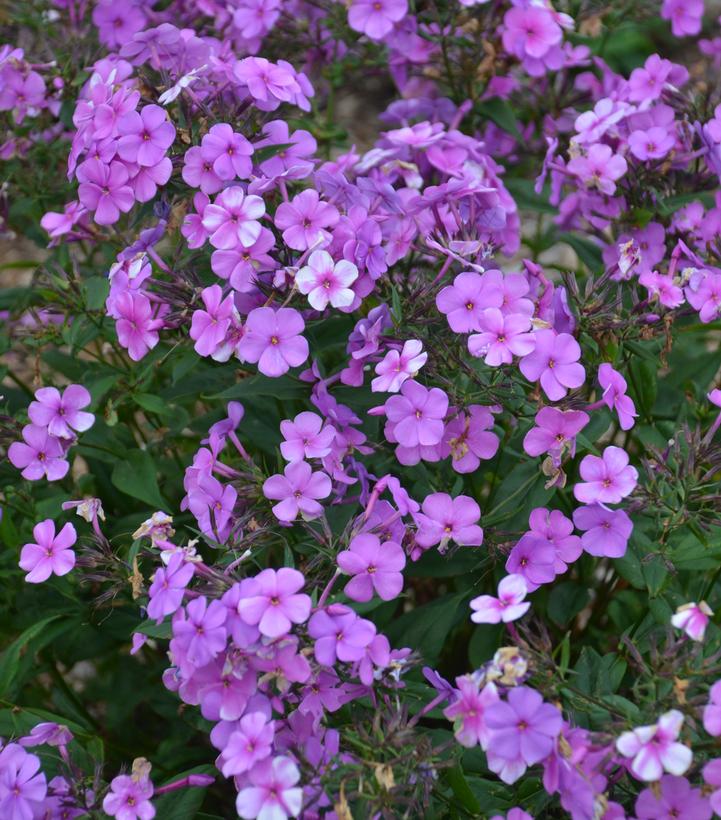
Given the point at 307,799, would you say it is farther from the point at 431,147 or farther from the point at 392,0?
the point at 392,0

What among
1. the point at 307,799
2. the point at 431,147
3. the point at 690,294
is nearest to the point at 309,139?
the point at 431,147

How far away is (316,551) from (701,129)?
5.25ft

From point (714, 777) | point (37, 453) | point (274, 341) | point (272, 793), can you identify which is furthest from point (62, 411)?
point (714, 777)

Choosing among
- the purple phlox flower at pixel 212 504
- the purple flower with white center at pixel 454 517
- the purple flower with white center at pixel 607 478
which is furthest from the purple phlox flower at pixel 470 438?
the purple phlox flower at pixel 212 504

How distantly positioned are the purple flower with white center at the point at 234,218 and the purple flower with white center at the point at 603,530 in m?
0.94

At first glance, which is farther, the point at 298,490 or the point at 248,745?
the point at 298,490

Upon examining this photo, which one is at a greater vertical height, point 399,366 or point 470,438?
point 399,366

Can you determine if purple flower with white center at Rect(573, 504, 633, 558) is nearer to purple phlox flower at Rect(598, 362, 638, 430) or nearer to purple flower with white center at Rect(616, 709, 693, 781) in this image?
purple phlox flower at Rect(598, 362, 638, 430)

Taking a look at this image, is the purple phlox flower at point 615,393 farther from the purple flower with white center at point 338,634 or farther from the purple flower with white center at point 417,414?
the purple flower with white center at point 338,634

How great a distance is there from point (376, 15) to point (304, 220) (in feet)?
4.22

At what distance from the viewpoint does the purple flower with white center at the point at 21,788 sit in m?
2.12

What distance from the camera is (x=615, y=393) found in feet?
7.91

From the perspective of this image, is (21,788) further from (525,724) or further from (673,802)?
(673,802)

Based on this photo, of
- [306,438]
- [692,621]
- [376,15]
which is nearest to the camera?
[692,621]
